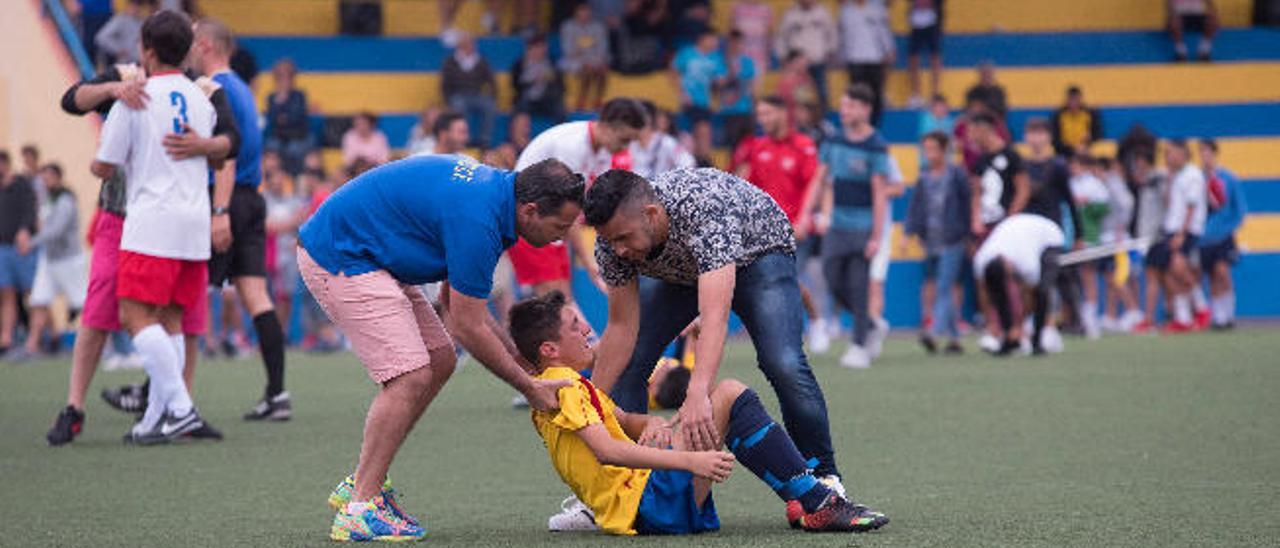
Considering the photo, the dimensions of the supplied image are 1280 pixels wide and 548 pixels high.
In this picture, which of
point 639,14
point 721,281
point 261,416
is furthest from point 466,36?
point 721,281

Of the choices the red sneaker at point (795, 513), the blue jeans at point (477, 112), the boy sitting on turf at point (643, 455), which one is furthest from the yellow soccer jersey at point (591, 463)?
the blue jeans at point (477, 112)

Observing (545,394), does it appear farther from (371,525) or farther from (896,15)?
(896,15)

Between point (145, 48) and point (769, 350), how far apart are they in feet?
13.9

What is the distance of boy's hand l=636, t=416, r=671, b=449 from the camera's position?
6.30 m

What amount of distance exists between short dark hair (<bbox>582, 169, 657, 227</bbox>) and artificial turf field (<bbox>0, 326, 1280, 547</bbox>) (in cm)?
107

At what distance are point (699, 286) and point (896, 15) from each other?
21.9 meters

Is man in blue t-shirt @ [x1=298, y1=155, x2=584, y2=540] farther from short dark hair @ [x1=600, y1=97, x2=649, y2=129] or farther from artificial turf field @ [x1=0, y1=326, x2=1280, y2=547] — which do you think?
short dark hair @ [x1=600, y1=97, x2=649, y2=129]

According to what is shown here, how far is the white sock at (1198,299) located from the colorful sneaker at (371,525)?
17290 millimetres

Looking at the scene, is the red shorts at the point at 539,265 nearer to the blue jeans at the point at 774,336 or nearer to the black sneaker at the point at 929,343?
the black sneaker at the point at 929,343

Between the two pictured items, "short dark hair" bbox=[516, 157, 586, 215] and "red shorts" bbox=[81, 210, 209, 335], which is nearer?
"short dark hair" bbox=[516, 157, 586, 215]

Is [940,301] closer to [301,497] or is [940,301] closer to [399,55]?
[399,55]

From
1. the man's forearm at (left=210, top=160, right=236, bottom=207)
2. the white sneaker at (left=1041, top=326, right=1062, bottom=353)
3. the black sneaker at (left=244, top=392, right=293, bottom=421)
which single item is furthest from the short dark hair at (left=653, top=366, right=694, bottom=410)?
the white sneaker at (left=1041, top=326, right=1062, bottom=353)

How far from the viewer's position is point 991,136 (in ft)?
→ 58.0

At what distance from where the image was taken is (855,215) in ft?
51.6
